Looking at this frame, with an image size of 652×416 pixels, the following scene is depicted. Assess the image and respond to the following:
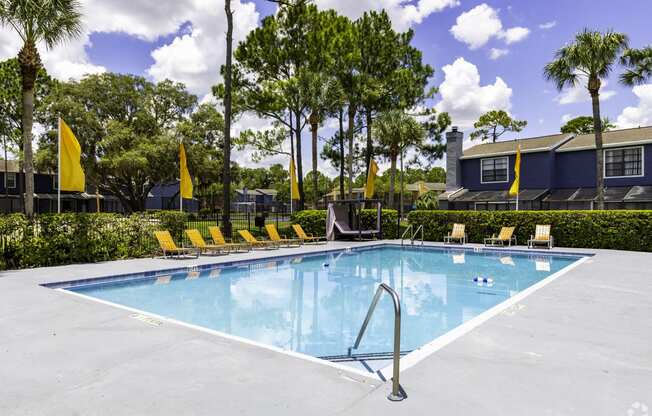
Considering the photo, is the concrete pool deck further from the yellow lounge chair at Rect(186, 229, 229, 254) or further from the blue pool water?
the yellow lounge chair at Rect(186, 229, 229, 254)

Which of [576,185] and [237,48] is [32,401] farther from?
[576,185]

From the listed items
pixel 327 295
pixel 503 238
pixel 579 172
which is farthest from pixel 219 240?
pixel 579 172

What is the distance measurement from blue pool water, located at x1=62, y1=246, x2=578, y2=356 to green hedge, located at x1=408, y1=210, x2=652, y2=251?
2697mm

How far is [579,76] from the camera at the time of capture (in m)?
20.2

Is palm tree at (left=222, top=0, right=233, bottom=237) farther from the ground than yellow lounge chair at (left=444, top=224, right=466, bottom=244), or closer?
farther from the ground

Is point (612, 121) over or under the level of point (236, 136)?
over

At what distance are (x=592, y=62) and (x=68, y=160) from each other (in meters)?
21.6

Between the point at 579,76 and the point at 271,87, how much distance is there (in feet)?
52.2

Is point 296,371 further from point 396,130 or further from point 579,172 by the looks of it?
point 579,172

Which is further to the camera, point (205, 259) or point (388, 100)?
point (388, 100)

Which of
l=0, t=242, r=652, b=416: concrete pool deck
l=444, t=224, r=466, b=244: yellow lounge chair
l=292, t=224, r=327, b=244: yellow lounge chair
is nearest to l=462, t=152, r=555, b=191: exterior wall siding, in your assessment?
l=444, t=224, r=466, b=244: yellow lounge chair

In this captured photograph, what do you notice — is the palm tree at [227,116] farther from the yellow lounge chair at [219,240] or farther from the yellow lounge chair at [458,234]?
the yellow lounge chair at [458,234]

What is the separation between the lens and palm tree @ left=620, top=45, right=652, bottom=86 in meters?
19.7

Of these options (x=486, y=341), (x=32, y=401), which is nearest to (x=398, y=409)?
(x=486, y=341)
